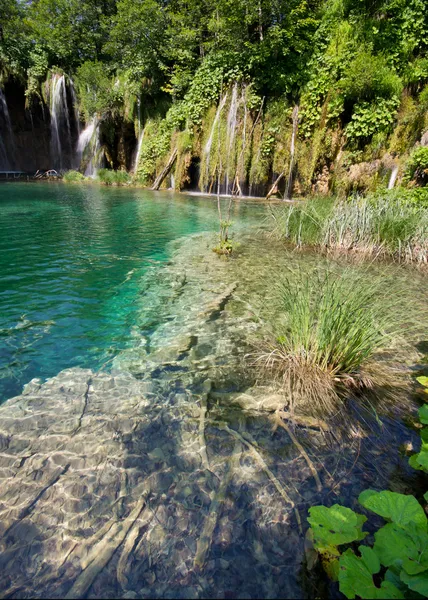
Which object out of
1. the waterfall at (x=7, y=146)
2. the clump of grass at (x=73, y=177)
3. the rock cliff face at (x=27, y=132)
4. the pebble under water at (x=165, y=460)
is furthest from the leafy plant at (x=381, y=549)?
the waterfall at (x=7, y=146)

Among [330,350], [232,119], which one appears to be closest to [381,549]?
[330,350]

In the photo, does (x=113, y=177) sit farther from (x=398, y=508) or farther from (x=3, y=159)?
(x=398, y=508)

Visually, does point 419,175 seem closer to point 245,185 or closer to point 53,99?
point 245,185

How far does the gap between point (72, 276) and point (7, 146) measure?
997 inches

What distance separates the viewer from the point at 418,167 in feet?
27.6

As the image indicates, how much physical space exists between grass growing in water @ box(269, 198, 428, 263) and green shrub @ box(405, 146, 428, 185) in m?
2.48

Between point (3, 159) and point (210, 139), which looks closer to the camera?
point (210, 139)

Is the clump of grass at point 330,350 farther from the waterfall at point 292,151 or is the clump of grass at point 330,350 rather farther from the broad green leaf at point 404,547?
the waterfall at point 292,151

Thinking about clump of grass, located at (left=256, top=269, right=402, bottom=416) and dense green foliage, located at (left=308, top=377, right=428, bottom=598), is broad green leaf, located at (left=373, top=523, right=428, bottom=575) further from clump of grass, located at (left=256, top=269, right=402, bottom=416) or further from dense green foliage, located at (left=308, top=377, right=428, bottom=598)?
clump of grass, located at (left=256, top=269, right=402, bottom=416)

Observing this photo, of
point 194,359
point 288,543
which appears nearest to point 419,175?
point 194,359

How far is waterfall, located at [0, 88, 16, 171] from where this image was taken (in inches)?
906

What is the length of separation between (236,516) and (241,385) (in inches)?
42.1

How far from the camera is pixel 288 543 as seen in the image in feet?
4.99

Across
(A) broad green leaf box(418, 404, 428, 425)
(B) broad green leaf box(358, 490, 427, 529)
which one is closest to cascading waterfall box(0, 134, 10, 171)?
(A) broad green leaf box(418, 404, 428, 425)
